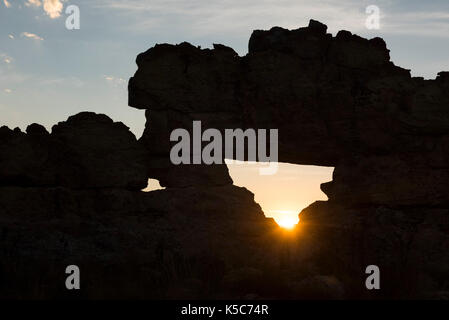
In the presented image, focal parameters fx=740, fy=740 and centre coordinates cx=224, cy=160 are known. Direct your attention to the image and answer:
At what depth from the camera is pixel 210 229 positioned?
25.4 metres

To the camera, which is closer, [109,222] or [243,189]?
[109,222]

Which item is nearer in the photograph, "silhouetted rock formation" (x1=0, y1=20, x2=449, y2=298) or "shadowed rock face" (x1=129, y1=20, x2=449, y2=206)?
"silhouetted rock formation" (x1=0, y1=20, x2=449, y2=298)

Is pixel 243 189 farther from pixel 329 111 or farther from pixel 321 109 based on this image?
pixel 329 111

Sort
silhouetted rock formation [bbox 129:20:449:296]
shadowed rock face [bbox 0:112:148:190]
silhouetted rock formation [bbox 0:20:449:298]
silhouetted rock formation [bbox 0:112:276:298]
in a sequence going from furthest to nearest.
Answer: silhouetted rock formation [bbox 129:20:449:296], shadowed rock face [bbox 0:112:148:190], silhouetted rock formation [bbox 0:20:449:298], silhouetted rock formation [bbox 0:112:276:298]

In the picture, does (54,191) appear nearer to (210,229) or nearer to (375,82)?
(210,229)

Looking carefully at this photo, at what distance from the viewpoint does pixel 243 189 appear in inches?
1049

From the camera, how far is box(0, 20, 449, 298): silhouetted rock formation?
2412 centimetres

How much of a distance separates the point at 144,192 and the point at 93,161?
2071 mm

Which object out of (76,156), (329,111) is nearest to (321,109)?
(329,111)

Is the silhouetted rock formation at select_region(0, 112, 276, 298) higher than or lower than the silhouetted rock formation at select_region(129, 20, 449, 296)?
lower

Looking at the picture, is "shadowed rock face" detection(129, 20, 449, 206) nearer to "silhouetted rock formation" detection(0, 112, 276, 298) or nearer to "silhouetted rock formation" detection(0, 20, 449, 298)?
"silhouetted rock formation" detection(0, 20, 449, 298)

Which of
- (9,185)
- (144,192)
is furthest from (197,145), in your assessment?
(9,185)

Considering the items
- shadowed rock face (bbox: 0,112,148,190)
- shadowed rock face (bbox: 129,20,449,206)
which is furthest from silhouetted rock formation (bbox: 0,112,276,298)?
shadowed rock face (bbox: 129,20,449,206)
